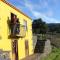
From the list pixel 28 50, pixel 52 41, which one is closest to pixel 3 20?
pixel 28 50

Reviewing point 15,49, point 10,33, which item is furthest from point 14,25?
point 15,49

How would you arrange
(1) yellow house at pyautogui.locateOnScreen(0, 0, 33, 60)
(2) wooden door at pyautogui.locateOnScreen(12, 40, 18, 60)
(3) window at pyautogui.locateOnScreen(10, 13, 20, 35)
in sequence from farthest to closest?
(2) wooden door at pyautogui.locateOnScreen(12, 40, 18, 60) < (3) window at pyautogui.locateOnScreen(10, 13, 20, 35) < (1) yellow house at pyautogui.locateOnScreen(0, 0, 33, 60)

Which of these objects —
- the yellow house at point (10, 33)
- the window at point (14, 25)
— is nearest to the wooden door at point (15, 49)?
the yellow house at point (10, 33)

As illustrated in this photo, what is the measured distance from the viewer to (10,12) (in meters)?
21.9

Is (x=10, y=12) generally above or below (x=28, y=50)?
above

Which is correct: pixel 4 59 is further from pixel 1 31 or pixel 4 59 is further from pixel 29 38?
pixel 29 38

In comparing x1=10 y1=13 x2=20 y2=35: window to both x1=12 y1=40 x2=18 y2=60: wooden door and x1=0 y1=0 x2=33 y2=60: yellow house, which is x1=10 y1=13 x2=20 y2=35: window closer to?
x1=0 y1=0 x2=33 y2=60: yellow house

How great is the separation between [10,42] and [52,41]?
82.4ft

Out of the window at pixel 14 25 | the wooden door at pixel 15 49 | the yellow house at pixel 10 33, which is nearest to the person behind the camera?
the yellow house at pixel 10 33

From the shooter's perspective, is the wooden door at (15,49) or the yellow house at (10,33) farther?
the wooden door at (15,49)

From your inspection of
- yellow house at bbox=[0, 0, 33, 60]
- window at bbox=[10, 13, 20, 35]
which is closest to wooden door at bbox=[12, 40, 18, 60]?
yellow house at bbox=[0, 0, 33, 60]

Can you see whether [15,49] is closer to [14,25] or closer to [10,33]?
[10,33]

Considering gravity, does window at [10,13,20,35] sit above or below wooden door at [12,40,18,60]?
above

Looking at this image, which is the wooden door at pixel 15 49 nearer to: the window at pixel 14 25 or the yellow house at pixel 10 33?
the yellow house at pixel 10 33
